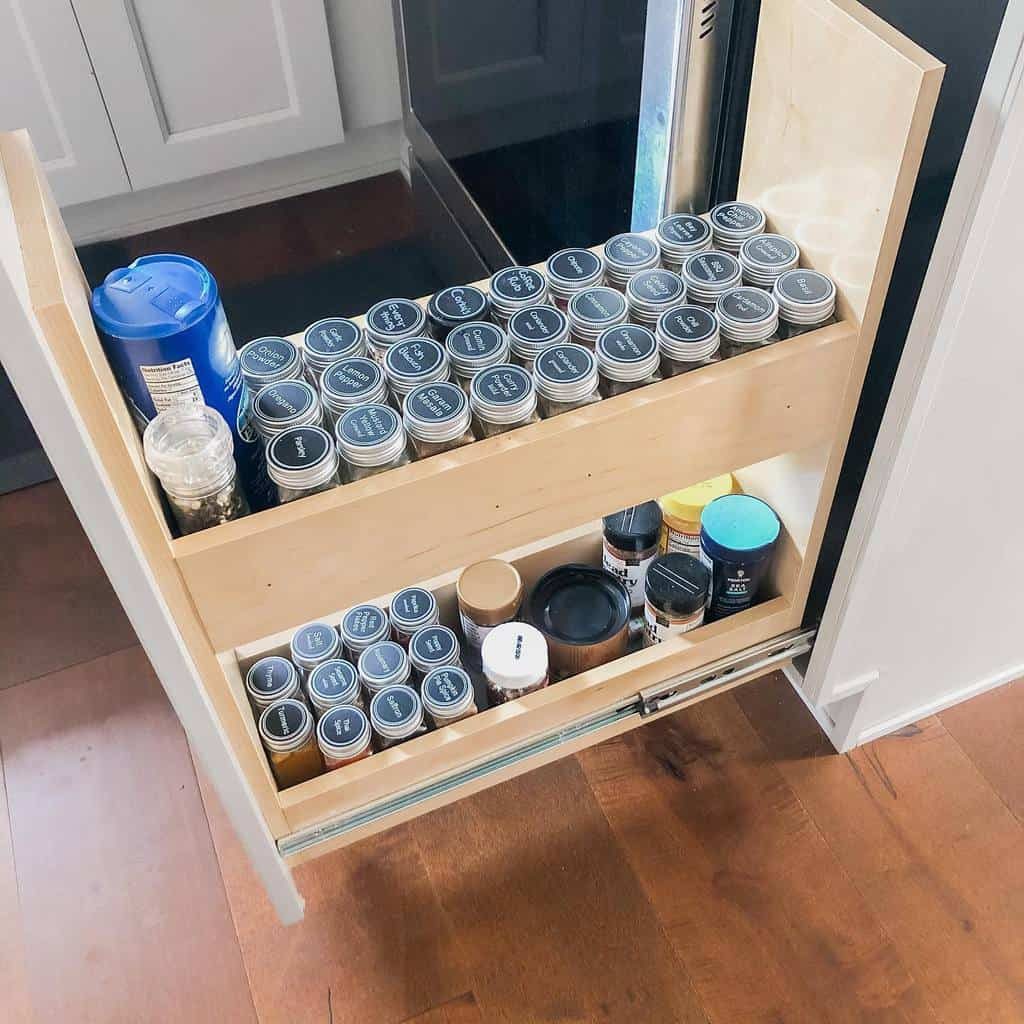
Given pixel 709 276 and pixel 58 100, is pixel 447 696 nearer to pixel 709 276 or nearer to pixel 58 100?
pixel 709 276

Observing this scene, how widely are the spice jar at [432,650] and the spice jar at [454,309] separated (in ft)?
1.08

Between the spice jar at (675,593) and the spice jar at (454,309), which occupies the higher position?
the spice jar at (454,309)

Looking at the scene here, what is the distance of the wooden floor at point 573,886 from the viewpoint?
1.06 m

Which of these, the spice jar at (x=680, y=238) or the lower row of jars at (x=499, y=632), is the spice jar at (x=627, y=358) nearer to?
the spice jar at (x=680, y=238)

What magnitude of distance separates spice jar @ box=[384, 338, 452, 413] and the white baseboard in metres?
1.25

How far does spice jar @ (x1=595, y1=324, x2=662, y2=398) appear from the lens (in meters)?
0.76

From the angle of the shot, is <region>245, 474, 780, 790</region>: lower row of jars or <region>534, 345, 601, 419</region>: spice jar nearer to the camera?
<region>534, 345, 601, 419</region>: spice jar

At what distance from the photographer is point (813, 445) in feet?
3.01

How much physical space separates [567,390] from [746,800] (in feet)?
2.09

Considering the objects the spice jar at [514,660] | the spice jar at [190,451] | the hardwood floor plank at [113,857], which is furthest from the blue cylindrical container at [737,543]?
the hardwood floor plank at [113,857]

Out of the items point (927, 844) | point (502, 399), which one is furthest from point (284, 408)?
point (927, 844)

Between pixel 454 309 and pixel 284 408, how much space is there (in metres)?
0.16

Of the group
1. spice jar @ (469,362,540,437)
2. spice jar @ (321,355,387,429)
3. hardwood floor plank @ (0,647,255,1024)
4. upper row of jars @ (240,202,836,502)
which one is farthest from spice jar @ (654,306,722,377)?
hardwood floor plank @ (0,647,255,1024)

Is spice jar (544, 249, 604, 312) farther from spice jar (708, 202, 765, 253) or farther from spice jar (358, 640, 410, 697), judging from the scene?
spice jar (358, 640, 410, 697)
